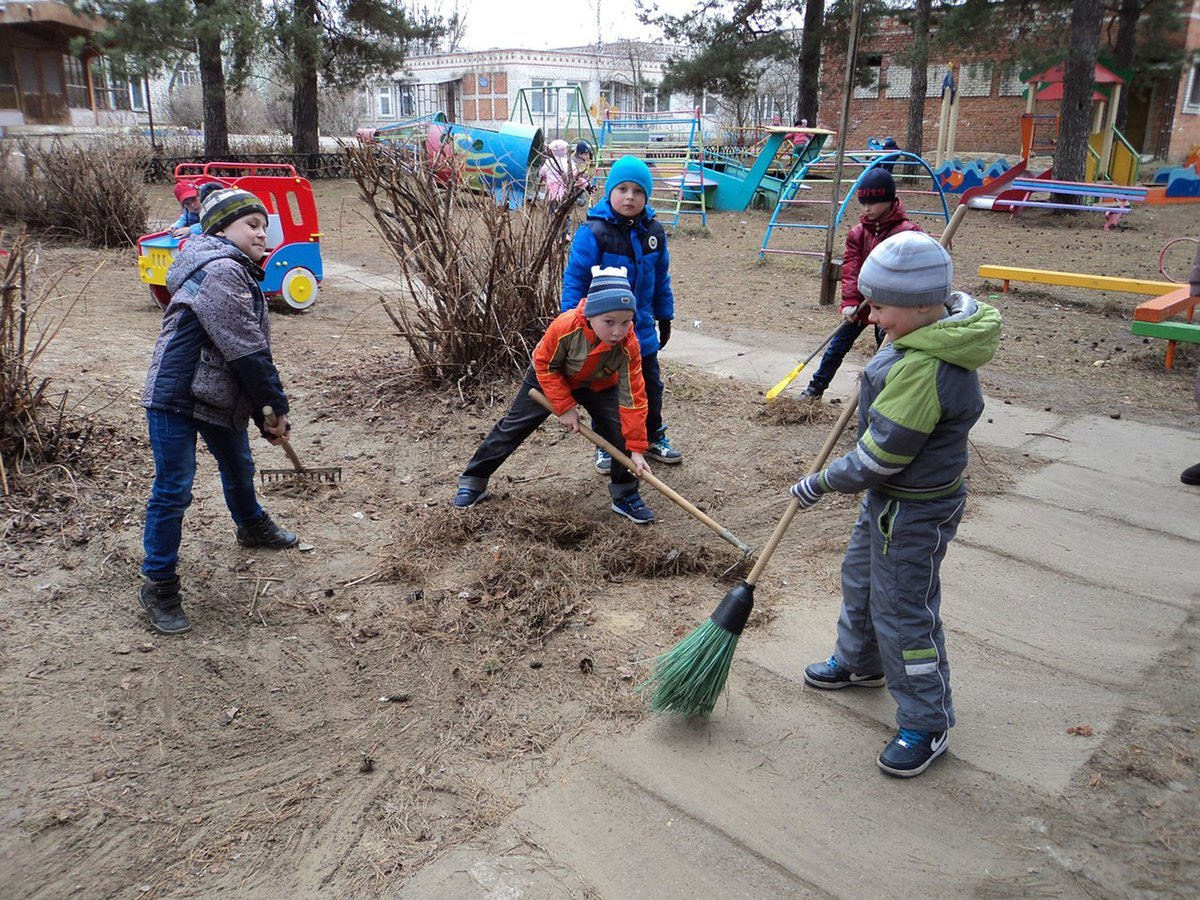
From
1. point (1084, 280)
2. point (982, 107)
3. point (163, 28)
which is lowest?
point (1084, 280)

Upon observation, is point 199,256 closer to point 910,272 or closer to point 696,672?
point 696,672

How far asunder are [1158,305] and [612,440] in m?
4.98

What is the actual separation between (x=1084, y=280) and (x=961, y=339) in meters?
7.16

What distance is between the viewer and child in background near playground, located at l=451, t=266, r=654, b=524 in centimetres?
367

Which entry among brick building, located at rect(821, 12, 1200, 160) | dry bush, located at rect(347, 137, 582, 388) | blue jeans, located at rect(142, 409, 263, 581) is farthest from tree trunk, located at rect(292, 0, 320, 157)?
blue jeans, located at rect(142, 409, 263, 581)

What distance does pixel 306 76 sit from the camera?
19.0 meters

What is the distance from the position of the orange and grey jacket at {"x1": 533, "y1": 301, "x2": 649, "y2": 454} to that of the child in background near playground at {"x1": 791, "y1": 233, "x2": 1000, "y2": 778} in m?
1.34

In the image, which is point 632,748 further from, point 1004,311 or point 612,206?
point 1004,311

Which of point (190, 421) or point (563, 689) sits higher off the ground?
point (190, 421)

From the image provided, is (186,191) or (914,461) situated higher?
(186,191)

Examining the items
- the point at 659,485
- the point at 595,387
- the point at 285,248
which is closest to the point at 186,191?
the point at 285,248

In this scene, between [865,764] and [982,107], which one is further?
[982,107]

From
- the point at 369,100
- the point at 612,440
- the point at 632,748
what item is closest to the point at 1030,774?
the point at 632,748

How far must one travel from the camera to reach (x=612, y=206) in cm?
436
